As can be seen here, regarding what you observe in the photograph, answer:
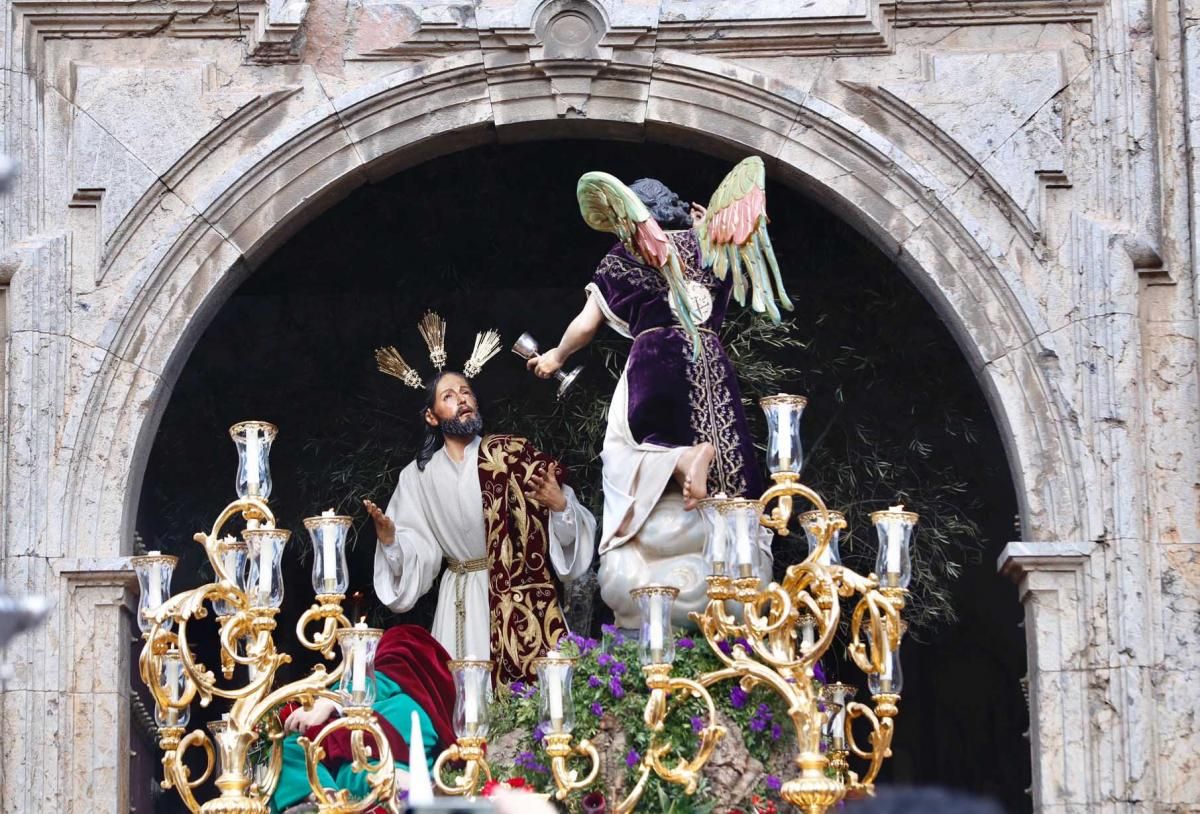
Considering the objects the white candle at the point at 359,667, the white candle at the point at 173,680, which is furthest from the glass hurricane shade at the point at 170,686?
the white candle at the point at 359,667

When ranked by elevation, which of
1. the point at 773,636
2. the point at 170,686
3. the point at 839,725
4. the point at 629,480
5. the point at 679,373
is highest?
the point at 679,373

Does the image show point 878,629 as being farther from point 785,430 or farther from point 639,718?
point 639,718

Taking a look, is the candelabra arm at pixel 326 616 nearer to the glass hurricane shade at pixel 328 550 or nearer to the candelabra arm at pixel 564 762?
the glass hurricane shade at pixel 328 550

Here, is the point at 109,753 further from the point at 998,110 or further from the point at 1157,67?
the point at 1157,67

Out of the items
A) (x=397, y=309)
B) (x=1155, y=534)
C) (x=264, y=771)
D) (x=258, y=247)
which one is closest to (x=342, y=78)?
(x=258, y=247)

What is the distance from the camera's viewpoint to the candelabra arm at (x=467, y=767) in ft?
23.0

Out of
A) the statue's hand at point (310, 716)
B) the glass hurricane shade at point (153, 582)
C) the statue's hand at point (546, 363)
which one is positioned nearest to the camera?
the glass hurricane shade at point (153, 582)

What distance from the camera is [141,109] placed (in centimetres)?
819

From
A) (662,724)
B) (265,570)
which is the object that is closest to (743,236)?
(662,724)

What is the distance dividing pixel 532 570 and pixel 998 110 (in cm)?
214

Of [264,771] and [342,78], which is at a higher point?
[342,78]

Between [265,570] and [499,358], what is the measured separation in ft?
9.40

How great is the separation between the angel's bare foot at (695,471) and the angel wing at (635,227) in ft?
1.13

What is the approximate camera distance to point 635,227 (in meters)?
7.83
